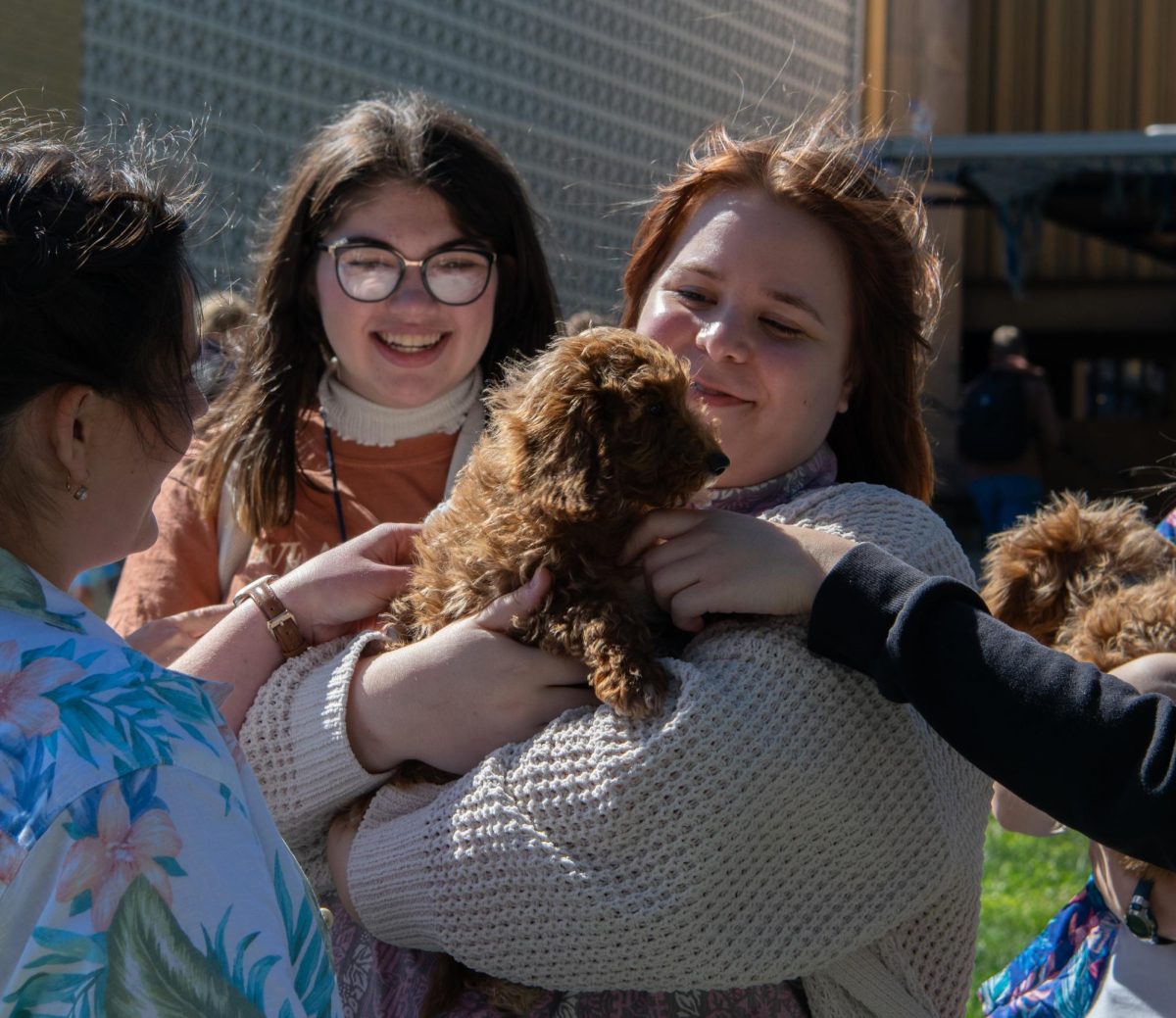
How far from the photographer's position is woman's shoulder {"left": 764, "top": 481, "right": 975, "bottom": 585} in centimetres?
194

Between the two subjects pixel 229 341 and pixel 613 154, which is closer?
pixel 229 341

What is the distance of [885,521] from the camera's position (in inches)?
77.6

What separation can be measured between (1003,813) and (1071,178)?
1119 cm

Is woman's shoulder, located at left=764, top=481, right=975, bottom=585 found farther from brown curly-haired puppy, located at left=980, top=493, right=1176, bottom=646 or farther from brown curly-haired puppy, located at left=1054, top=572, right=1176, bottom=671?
brown curly-haired puppy, located at left=980, top=493, right=1176, bottom=646

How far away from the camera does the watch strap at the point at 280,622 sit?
2.21m

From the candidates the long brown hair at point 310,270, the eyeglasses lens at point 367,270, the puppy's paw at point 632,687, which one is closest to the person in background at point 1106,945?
the puppy's paw at point 632,687

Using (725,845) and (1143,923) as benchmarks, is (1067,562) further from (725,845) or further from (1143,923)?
(725,845)

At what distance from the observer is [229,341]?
3475 mm

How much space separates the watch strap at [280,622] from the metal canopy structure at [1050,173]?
9.06 m

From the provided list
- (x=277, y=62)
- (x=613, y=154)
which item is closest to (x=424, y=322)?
(x=277, y=62)

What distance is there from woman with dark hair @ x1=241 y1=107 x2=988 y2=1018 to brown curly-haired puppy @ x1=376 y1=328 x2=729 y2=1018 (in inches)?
2.4

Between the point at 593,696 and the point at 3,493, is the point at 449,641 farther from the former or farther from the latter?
the point at 3,493

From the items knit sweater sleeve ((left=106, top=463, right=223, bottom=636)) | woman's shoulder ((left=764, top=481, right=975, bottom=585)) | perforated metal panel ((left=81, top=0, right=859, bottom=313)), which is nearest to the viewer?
woman's shoulder ((left=764, top=481, right=975, bottom=585))

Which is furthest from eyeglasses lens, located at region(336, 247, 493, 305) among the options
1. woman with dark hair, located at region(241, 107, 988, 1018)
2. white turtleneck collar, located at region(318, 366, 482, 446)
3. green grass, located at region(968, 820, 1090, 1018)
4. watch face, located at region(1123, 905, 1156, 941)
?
green grass, located at region(968, 820, 1090, 1018)
